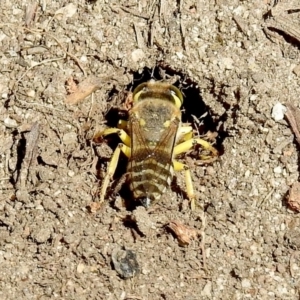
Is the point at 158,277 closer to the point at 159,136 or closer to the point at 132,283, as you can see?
the point at 132,283

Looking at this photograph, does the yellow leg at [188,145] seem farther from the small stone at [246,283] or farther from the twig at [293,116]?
the small stone at [246,283]

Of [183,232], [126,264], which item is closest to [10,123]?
[126,264]

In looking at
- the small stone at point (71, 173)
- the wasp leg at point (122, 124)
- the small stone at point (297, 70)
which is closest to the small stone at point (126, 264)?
the small stone at point (71, 173)

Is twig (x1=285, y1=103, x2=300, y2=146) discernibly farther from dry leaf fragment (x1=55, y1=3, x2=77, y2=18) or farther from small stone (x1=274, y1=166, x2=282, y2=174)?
dry leaf fragment (x1=55, y1=3, x2=77, y2=18)

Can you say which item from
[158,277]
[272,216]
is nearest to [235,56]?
[272,216]

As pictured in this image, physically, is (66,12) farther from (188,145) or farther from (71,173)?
(188,145)
